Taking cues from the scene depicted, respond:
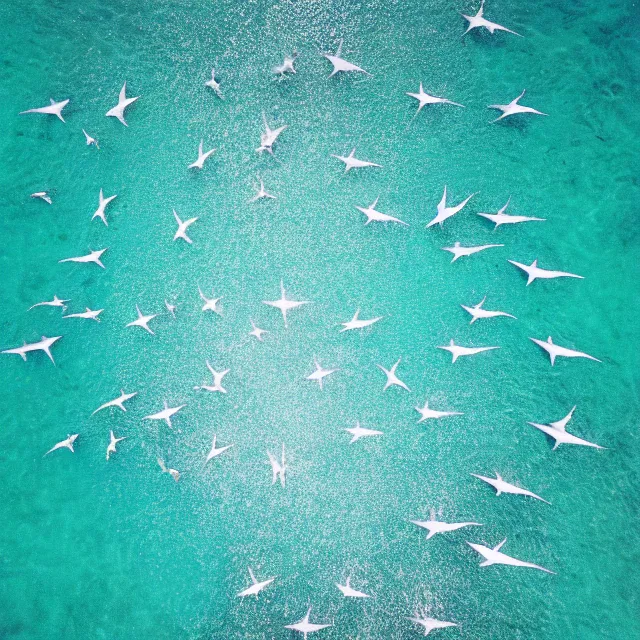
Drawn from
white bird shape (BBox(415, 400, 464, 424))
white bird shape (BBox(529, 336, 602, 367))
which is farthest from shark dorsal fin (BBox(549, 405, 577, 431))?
white bird shape (BBox(415, 400, 464, 424))

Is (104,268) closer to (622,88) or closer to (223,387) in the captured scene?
(223,387)

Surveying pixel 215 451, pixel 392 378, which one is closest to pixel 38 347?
pixel 215 451

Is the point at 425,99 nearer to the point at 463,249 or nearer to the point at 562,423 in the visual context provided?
the point at 463,249

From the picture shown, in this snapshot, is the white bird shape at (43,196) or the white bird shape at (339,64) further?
the white bird shape at (43,196)

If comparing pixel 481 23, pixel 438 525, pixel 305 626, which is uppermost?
pixel 481 23

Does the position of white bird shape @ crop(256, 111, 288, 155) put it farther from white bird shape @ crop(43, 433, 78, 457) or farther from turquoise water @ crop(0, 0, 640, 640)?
white bird shape @ crop(43, 433, 78, 457)

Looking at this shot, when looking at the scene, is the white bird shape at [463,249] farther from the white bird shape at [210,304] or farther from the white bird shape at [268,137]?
the white bird shape at [210,304]

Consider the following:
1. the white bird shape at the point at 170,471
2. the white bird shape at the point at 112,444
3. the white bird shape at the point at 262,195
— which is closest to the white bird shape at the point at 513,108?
the white bird shape at the point at 262,195
